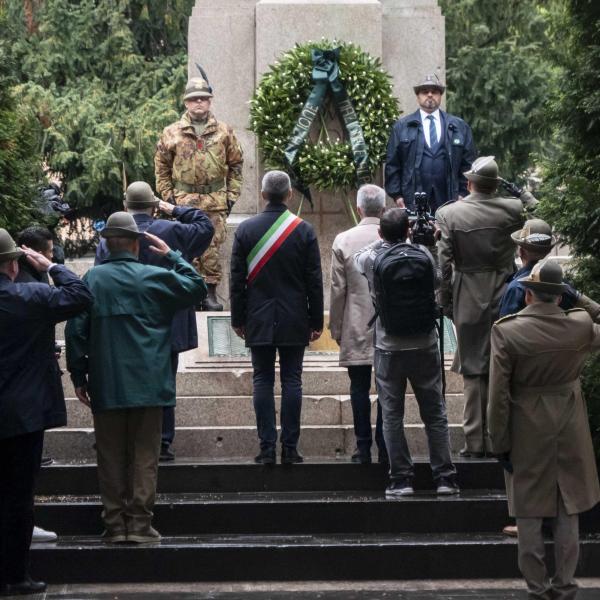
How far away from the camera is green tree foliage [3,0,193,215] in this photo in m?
24.4

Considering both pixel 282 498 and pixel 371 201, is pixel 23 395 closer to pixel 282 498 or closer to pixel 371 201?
pixel 282 498

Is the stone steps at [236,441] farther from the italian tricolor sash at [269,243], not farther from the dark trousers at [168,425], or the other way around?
the italian tricolor sash at [269,243]

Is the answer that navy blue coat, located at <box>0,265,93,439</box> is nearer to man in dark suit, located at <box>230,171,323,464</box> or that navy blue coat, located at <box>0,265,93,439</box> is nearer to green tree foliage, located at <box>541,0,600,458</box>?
man in dark suit, located at <box>230,171,323,464</box>

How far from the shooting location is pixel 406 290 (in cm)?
1068

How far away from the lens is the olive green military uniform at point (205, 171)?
15.5m

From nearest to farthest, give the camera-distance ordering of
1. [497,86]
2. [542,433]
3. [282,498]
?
[542,433], [282,498], [497,86]

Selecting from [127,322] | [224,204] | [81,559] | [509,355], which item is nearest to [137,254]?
[127,322]

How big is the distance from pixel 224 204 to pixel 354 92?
5.45ft

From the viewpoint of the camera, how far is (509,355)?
8.93 meters

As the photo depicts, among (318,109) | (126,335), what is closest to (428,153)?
(318,109)

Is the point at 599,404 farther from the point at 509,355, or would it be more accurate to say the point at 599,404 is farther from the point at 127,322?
the point at 127,322

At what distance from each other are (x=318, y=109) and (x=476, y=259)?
5166 millimetres

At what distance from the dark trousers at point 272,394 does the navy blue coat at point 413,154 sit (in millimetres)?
4348

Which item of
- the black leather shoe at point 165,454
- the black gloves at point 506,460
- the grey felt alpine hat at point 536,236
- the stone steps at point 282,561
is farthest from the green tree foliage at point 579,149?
the black leather shoe at point 165,454
